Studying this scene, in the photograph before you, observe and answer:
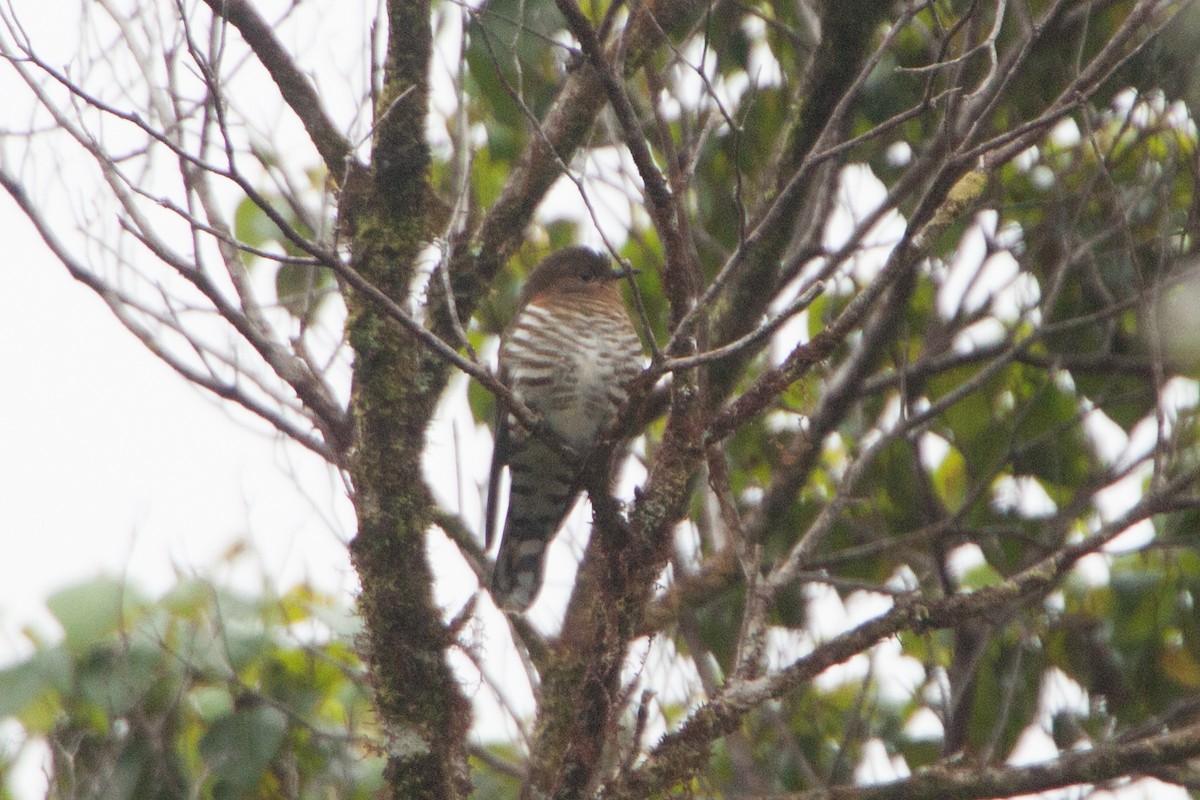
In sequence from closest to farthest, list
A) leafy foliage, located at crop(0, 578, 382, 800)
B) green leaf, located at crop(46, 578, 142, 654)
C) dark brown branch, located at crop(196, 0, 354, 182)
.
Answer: dark brown branch, located at crop(196, 0, 354, 182) → leafy foliage, located at crop(0, 578, 382, 800) → green leaf, located at crop(46, 578, 142, 654)

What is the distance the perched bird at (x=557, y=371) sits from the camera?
4.75 meters

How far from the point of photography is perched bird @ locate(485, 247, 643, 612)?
4750mm

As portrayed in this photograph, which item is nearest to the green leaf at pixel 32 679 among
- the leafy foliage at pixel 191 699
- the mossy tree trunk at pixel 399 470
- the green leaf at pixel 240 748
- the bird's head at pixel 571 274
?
the leafy foliage at pixel 191 699

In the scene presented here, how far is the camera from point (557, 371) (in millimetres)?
4766

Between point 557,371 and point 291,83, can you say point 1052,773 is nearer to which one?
point 291,83

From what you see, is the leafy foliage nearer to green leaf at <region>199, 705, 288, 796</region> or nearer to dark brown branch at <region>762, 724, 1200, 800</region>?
green leaf at <region>199, 705, 288, 796</region>

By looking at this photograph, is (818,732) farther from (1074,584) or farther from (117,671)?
(117,671)

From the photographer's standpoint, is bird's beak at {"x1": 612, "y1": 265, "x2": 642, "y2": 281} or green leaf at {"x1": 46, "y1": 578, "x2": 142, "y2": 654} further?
green leaf at {"x1": 46, "y1": 578, "x2": 142, "y2": 654}

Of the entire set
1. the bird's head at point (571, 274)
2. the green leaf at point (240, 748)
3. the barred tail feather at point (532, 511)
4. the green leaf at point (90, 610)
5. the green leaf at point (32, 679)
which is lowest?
the green leaf at point (240, 748)

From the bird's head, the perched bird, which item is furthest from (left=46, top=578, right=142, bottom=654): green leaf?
the bird's head

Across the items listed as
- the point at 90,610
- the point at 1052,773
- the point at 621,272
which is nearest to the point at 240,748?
the point at 90,610

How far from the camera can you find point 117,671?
13.8 feet

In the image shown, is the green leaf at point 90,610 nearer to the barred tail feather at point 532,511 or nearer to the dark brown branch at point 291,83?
the barred tail feather at point 532,511

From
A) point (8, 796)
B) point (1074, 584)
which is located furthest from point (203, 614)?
point (1074, 584)
